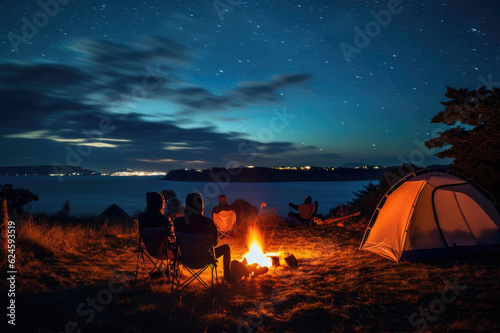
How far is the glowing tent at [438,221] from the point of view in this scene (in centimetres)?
616

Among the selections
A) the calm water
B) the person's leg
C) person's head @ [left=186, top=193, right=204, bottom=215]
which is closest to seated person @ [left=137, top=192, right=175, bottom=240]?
person's head @ [left=186, top=193, right=204, bottom=215]

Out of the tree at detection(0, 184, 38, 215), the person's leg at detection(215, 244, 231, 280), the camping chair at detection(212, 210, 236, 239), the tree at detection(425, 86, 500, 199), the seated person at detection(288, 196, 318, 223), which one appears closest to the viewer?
the person's leg at detection(215, 244, 231, 280)

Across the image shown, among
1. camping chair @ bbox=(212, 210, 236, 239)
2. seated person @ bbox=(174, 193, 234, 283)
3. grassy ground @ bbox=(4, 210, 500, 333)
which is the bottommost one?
grassy ground @ bbox=(4, 210, 500, 333)

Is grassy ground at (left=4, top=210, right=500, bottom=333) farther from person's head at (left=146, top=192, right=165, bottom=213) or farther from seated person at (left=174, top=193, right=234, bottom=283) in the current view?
person's head at (left=146, top=192, right=165, bottom=213)

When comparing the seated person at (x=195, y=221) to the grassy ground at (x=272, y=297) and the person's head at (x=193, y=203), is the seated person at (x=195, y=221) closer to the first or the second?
the person's head at (x=193, y=203)

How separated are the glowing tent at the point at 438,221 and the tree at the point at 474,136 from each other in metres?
1.60

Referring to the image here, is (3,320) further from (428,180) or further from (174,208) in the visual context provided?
(174,208)

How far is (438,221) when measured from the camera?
20.9ft

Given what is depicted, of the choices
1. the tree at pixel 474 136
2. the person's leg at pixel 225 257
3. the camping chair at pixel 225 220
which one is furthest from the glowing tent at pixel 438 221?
the camping chair at pixel 225 220

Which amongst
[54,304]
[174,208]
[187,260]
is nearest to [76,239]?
[54,304]

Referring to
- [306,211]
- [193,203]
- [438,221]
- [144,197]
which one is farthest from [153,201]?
[144,197]

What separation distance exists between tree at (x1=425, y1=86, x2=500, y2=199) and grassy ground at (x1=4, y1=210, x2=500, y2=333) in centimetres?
272

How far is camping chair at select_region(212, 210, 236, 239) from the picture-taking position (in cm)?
832

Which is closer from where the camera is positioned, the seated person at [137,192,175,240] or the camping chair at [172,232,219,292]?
the camping chair at [172,232,219,292]
